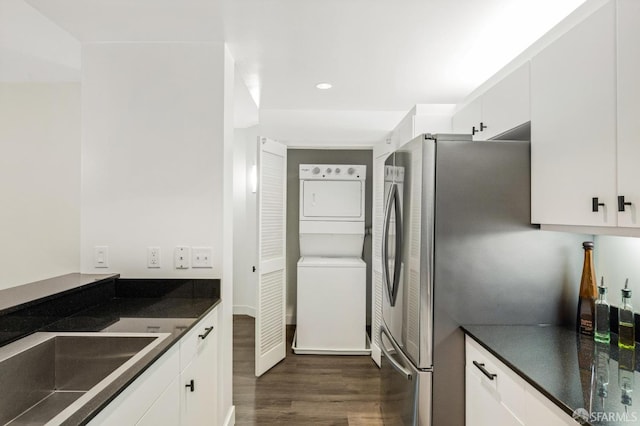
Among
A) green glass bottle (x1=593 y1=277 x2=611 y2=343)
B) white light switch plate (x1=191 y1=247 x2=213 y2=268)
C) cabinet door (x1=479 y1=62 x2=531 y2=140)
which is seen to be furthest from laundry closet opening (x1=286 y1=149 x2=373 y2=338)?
green glass bottle (x1=593 y1=277 x2=611 y2=343)

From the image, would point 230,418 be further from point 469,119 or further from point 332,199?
point 469,119

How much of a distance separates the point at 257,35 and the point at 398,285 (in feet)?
5.10

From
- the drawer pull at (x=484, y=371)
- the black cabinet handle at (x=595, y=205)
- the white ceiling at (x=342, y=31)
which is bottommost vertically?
the drawer pull at (x=484, y=371)

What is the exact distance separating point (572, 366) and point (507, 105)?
1.28 metres

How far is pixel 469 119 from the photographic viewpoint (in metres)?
2.39

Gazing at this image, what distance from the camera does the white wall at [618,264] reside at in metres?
1.45

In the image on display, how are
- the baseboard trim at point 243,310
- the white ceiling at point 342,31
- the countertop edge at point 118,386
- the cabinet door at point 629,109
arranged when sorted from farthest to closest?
the baseboard trim at point 243,310 → the white ceiling at point 342,31 → the cabinet door at point 629,109 → the countertop edge at point 118,386

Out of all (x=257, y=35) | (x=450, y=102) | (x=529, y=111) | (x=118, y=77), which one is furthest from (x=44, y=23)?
(x=450, y=102)

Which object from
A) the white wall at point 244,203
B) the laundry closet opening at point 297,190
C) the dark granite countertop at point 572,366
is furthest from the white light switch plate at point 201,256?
the laundry closet opening at point 297,190

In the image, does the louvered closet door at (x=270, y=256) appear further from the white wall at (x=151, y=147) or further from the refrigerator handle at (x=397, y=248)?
the refrigerator handle at (x=397, y=248)

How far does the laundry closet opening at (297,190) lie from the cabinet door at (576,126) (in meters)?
2.80

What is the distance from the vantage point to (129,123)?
77.9 inches

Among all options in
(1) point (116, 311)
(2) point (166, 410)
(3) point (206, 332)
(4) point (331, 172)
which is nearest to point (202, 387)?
(3) point (206, 332)

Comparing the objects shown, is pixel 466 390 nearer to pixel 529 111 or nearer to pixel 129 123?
pixel 529 111
